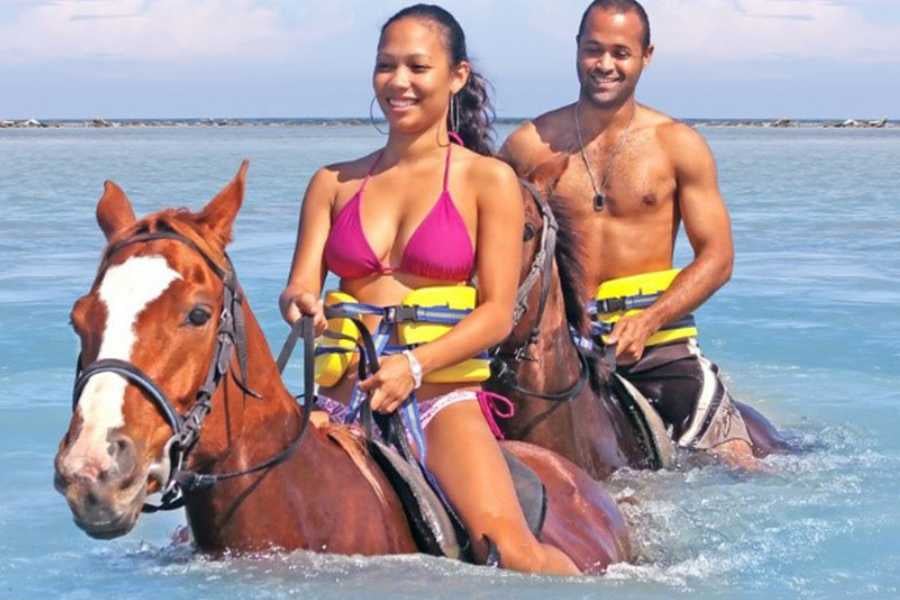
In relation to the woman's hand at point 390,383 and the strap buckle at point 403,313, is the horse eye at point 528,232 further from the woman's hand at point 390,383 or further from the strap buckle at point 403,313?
the woman's hand at point 390,383

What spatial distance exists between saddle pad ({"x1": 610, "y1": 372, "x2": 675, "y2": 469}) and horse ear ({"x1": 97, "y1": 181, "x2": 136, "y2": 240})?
10.8ft

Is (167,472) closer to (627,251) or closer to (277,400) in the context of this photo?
(277,400)

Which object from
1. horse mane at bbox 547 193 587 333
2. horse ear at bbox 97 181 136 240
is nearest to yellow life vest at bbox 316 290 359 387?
horse ear at bbox 97 181 136 240

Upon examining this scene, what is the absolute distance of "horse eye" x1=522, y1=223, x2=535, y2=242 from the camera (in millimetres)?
5871

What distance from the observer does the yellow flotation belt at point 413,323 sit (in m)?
4.46

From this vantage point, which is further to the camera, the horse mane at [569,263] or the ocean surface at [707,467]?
the horse mane at [569,263]

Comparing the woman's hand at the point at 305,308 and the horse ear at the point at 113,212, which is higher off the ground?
the horse ear at the point at 113,212

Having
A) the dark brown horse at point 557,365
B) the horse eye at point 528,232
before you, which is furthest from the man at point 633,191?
the horse eye at point 528,232

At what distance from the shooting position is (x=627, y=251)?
7.14 metres

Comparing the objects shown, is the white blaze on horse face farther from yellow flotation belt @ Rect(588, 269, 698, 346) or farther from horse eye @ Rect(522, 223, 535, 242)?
yellow flotation belt @ Rect(588, 269, 698, 346)

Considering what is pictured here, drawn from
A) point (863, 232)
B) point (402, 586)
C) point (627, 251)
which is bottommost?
point (863, 232)

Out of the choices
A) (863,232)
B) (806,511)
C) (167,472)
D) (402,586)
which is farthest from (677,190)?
(863,232)

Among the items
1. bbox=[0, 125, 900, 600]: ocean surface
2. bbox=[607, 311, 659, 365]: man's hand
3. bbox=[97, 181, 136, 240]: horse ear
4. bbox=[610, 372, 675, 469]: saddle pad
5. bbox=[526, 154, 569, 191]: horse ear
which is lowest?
bbox=[0, 125, 900, 600]: ocean surface

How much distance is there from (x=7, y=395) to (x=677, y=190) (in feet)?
16.4
